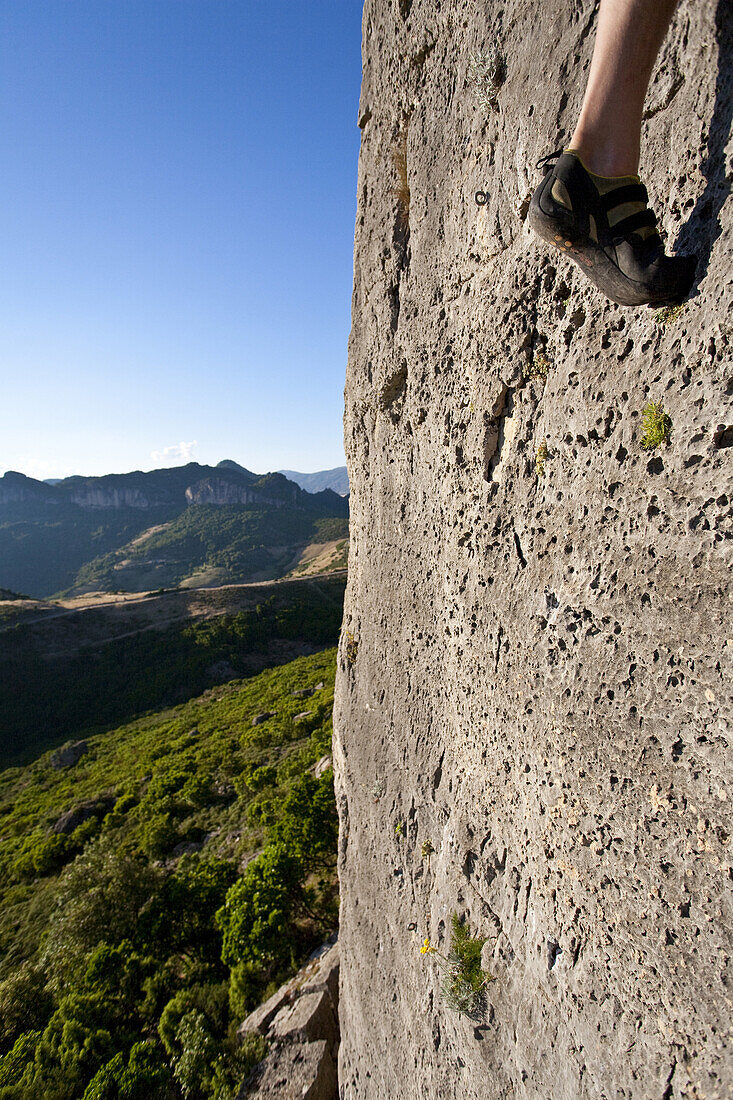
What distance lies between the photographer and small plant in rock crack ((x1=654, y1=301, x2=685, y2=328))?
2.14 metres

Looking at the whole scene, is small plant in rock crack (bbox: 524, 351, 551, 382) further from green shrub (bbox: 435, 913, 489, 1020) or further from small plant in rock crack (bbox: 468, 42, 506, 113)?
green shrub (bbox: 435, 913, 489, 1020)

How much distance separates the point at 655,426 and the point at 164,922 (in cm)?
1835

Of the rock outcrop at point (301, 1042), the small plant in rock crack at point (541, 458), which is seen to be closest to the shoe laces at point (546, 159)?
the small plant in rock crack at point (541, 458)

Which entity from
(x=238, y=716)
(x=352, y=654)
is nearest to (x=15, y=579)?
(x=238, y=716)

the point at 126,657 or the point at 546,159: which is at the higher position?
the point at 546,159

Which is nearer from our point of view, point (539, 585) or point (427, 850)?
point (539, 585)

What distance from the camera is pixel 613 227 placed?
1.98 m

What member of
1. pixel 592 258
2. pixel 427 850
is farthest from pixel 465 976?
pixel 592 258

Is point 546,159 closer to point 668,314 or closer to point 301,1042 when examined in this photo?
point 668,314

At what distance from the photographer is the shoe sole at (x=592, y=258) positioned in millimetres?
2031

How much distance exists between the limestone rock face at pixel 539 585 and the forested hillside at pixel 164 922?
7.16m

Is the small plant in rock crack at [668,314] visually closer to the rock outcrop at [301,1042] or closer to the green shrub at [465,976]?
the green shrub at [465,976]

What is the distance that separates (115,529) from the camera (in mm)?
196125

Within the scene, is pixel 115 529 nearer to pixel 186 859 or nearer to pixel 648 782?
pixel 186 859
